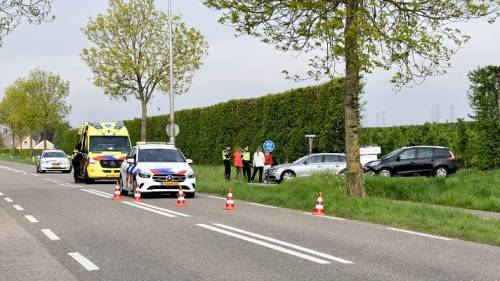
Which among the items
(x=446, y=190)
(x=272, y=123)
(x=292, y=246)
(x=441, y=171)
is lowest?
(x=292, y=246)

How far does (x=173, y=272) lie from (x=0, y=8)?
12646 millimetres

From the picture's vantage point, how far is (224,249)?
31.4 ft

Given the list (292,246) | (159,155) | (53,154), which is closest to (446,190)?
(159,155)

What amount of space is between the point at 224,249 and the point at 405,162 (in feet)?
68.6

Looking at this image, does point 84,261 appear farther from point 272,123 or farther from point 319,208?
point 272,123

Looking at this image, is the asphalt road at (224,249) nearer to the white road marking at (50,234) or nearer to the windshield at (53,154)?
the white road marking at (50,234)

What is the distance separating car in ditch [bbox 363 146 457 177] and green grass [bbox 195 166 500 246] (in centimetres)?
799

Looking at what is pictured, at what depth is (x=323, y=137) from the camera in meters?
32.2

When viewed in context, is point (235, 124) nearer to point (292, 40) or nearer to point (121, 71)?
point (121, 71)

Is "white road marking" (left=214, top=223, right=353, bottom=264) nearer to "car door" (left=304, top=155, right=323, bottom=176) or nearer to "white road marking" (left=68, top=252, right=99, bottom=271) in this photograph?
"white road marking" (left=68, top=252, right=99, bottom=271)

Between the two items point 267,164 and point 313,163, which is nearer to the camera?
point 313,163

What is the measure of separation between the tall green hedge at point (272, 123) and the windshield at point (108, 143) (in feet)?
27.7

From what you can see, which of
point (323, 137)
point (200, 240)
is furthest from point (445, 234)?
point (323, 137)

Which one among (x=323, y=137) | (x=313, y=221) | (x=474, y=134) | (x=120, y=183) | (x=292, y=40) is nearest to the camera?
(x=313, y=221)
